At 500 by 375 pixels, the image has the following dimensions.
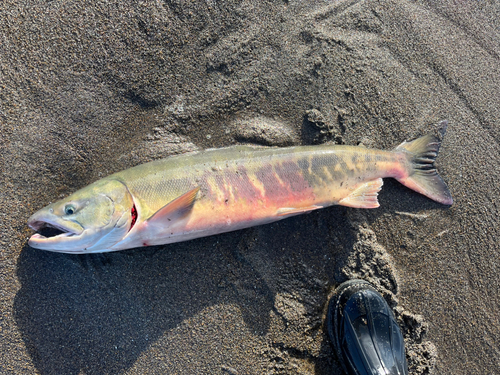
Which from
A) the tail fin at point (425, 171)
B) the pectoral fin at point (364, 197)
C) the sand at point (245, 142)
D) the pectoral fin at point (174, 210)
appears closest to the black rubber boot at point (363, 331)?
the sand at point (245, 142)

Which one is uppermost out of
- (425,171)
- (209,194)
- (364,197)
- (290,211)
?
(209,194)

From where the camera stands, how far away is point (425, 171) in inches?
134

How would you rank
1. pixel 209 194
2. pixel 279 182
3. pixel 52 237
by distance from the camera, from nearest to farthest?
pixel 52 237
pixel 209 194
pixel 279 182

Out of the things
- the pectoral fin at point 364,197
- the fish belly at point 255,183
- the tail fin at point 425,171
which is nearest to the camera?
the fish belly at point 255,183

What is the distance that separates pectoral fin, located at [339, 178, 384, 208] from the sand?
24cm

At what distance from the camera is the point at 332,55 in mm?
3363

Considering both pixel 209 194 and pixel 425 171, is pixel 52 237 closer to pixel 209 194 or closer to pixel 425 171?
pixel 209 194

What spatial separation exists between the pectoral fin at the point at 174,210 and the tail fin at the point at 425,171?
2.36m

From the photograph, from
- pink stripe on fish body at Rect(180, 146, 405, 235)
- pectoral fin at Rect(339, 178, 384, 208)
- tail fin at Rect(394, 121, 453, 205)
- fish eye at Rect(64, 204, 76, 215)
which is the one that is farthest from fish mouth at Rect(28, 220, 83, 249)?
tail fin at Rect(394, 121, 453, 205)

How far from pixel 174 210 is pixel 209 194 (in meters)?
0.37

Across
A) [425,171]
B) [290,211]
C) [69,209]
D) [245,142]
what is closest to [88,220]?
[69,209]

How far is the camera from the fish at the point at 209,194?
269 cm

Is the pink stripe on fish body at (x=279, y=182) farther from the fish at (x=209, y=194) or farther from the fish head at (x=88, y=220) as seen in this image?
the fish head at (x=88, y=220)

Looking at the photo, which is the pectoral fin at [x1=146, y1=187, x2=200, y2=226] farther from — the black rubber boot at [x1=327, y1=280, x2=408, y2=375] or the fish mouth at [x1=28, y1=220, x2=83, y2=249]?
the black rubber boot at [x1=327, y1=280, x2=408, y2=375]
